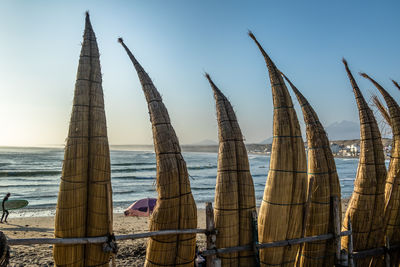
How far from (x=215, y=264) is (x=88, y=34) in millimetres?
3827

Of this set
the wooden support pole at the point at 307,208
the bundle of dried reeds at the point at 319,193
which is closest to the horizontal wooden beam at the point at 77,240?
the wooden support pole at the point at 307,208

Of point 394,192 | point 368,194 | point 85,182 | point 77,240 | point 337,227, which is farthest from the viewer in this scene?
point 394,192

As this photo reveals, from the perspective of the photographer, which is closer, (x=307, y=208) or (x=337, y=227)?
(x=307, y=208)

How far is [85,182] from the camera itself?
3797 mm

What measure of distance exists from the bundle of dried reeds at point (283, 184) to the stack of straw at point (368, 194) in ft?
5.40

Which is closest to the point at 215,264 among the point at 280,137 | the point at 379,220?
the point at 280,137

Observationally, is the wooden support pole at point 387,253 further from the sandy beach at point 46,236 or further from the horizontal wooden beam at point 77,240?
the sandy beach at point 46,236

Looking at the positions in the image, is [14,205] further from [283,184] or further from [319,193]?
[319,193]

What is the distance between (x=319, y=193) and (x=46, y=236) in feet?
38.5

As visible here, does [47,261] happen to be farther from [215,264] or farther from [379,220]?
[379,220]

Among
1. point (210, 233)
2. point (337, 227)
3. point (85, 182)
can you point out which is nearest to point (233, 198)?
point (210, 233)

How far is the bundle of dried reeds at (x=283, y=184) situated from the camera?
4570 millimetres

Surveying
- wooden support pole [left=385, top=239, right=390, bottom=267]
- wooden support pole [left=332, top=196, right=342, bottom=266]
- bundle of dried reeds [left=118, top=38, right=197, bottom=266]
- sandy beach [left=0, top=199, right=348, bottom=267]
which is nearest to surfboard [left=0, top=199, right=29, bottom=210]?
sandy beach [left=0, top=199, right=348, bottom=267]

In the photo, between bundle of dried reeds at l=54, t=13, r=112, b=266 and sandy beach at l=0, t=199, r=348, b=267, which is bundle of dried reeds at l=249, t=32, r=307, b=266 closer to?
bundle of dried reeds at l=54, t=13, r=112, b=266
